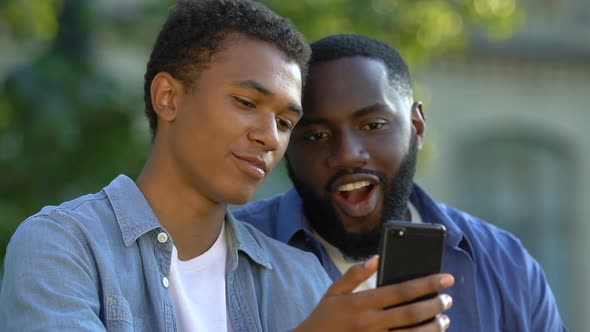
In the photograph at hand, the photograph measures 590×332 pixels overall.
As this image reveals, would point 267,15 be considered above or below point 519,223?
below

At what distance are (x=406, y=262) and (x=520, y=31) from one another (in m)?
16.6

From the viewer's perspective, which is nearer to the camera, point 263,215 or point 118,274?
point 118,274

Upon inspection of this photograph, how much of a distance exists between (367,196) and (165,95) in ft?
3.67

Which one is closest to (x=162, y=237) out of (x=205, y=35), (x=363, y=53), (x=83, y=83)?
(x=205, y=35)

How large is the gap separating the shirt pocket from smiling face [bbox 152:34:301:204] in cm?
49

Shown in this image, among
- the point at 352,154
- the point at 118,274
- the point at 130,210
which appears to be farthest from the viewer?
the point at 352,154

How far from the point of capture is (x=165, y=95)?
3.87 metres

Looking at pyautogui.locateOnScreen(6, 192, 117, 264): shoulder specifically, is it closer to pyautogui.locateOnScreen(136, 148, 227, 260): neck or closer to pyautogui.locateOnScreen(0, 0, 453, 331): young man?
pyautogui.locateOnScreen(0, 0, 453, 331): young man

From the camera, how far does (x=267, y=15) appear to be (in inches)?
156

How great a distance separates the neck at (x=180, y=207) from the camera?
3717 mm

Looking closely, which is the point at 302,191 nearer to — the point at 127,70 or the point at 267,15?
the point at 267,15

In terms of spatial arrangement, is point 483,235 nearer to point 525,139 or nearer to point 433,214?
point 433,214

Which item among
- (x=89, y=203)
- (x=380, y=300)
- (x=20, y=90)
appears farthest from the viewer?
(x=20, y=90)

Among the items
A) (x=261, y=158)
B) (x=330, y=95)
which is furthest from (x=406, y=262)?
(x=330, y=95)
